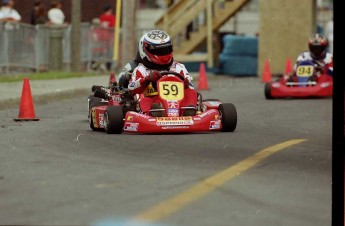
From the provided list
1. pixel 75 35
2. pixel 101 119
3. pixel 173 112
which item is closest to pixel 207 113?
pixel 173 112

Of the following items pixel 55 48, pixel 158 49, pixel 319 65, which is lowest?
pixel 55 48

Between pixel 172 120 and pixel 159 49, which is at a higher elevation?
pixel 159 49

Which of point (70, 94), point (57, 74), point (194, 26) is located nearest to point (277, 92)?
point (70, 94)

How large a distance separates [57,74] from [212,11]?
9.46 metres

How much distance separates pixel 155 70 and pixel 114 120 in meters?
1.22

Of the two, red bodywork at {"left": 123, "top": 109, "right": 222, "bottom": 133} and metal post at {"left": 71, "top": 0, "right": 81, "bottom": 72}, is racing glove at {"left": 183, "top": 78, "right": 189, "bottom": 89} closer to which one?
red bodywork at {"left": 123, "top": 109, "right": 222, "bottom": 133}

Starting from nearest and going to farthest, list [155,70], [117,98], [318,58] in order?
[155,70] < [117,98] < [318,58]

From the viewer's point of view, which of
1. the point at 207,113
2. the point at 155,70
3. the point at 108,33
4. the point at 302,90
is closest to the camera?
the point at 207,113

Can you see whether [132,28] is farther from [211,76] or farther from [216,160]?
[216,160]

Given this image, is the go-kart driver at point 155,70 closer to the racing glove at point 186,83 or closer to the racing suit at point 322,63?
the racing glove at point 186,83

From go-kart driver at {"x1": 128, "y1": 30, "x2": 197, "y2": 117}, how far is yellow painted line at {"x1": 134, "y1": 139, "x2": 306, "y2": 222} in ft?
9.17

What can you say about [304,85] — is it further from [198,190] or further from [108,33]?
[108,33]

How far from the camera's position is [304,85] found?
75.6 ft

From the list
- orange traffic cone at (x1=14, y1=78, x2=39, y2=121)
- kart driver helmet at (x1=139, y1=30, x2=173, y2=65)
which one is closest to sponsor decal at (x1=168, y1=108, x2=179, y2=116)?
kart driver helmet at (x1=139, y1=30, x2=173, y2=65)
